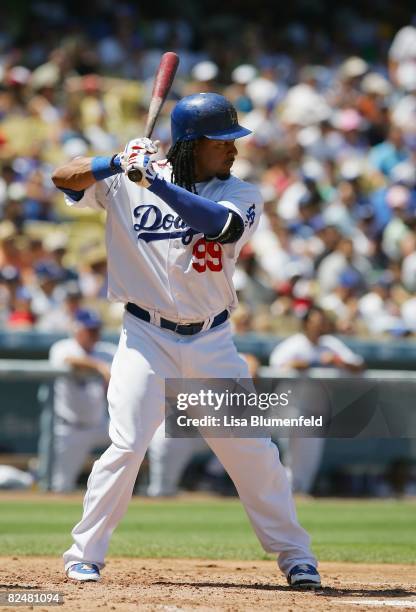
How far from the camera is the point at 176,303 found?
489 cm

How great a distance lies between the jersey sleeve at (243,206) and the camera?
4.91 meters

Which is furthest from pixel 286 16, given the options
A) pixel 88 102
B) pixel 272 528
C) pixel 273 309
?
pixel 272 528

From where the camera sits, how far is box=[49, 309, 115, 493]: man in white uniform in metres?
10.1

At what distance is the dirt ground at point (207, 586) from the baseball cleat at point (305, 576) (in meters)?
0.06

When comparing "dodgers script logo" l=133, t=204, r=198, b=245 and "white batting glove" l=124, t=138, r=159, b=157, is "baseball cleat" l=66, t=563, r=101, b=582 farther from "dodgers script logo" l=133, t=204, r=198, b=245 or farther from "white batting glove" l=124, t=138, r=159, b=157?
"white batting glove" l=124, t=138, r=159, b=157

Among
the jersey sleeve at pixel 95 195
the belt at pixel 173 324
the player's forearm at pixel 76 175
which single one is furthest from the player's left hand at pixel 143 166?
the belt at pixel 173 324

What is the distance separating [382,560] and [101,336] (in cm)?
488

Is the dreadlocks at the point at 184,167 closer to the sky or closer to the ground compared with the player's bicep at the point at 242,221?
closer to the sky

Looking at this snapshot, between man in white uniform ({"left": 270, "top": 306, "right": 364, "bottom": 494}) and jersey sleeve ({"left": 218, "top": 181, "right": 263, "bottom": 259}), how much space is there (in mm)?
5319

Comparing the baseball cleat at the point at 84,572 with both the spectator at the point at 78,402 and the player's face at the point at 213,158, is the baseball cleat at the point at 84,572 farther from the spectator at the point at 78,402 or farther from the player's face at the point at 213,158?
the spectator at the point at 78,402

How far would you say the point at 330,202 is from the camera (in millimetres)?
13898

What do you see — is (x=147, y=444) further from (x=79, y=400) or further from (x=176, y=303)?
(x=79, y=400)

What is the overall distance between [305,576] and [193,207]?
5.08 feet

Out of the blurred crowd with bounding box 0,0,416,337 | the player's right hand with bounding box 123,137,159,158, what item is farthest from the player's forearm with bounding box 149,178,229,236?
the blurred crowd with bounding box 0,0,416,337
